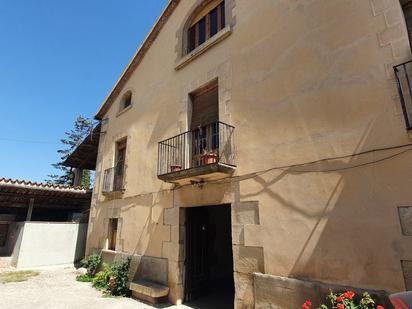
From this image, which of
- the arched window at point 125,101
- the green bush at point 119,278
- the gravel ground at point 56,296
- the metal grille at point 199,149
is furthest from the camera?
the arched window at point 125,101

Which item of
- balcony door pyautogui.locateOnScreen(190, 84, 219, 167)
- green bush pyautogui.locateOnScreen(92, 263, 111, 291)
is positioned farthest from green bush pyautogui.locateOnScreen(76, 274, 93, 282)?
balcony door pyautogui.locateOnScreen(190, 84, 219, 167)

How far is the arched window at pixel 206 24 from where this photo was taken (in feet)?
21.7

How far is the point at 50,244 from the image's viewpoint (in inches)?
401

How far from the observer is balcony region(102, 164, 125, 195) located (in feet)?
28.4

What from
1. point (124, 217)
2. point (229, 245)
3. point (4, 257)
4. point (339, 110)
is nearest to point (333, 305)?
point (339, 110)

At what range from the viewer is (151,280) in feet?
20.2

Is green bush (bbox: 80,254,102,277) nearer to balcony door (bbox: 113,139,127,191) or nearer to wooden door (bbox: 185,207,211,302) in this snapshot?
balcony door (bbox: 113,139,127,191)

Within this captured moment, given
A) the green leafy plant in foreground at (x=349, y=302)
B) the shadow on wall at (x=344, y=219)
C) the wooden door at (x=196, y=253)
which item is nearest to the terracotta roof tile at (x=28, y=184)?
the wooden door at (x=196, y=253)

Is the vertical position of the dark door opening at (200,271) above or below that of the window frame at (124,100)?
below

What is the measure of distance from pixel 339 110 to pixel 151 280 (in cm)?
535

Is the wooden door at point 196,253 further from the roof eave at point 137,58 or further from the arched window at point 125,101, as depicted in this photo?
the roof eave at point 137,58

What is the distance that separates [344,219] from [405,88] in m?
1.78

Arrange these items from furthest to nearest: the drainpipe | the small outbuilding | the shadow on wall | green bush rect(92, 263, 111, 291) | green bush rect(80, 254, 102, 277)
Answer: the drainpipe < the small outbuilding < green bush rect(80, 254, 102, 277) < green bush rect(92, 263, 111, 291) < the shadow on wall

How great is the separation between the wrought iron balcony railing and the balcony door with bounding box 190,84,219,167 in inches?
123
